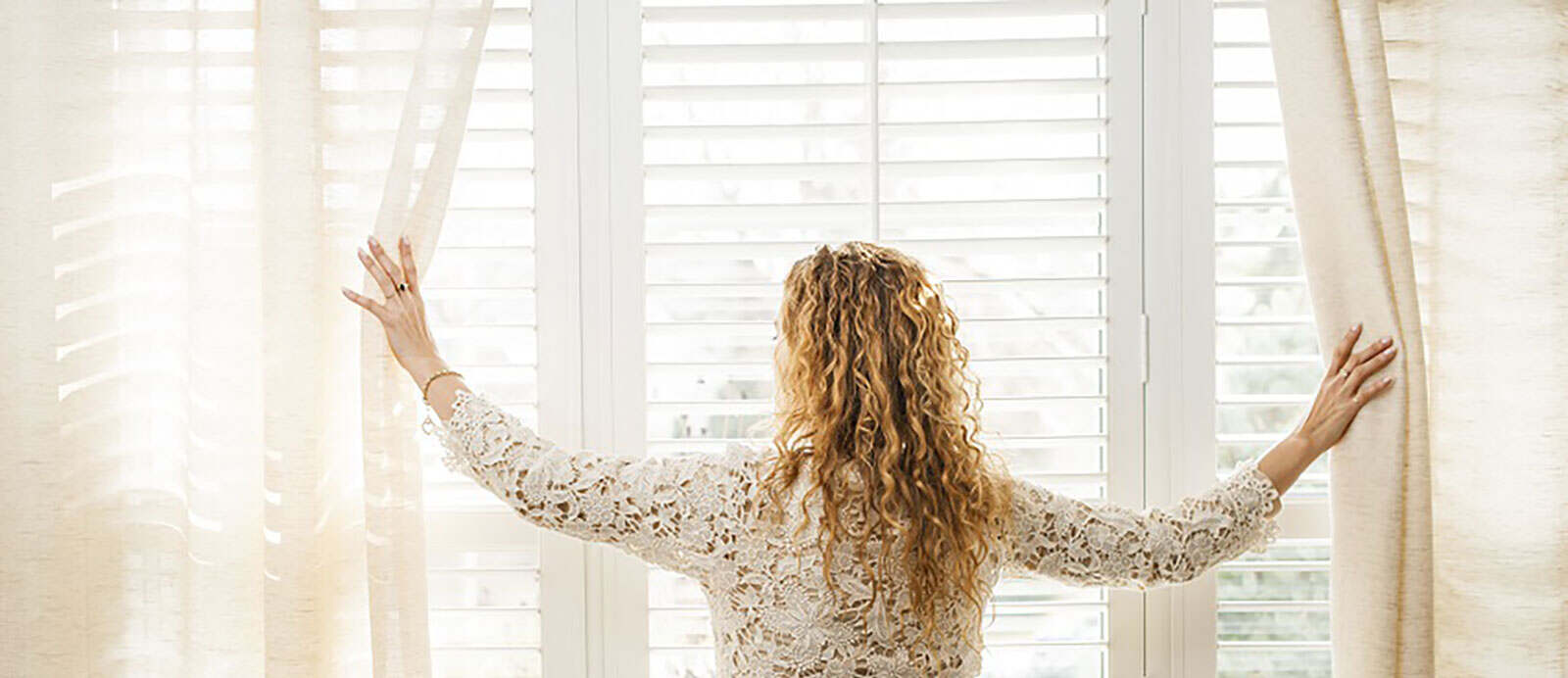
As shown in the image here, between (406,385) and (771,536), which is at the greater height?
(406,385)

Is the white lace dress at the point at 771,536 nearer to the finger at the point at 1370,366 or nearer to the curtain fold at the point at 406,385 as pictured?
the curtain fold at the point at 406,385

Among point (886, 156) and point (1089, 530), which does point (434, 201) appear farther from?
point (1089, 530)

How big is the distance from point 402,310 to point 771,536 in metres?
0.58

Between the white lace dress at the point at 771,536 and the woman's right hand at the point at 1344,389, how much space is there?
0.34 feet

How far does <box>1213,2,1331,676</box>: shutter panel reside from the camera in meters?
1.74

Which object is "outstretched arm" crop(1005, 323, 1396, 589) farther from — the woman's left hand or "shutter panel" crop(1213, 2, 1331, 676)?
the woman's left hand

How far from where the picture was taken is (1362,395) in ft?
5.08

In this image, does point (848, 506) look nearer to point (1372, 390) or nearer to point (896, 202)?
point (896, 202)

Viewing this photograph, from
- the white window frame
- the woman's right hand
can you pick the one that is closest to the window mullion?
the white window frame

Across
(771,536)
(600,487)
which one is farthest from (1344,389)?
(600,487)

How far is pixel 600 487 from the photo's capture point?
1443mm

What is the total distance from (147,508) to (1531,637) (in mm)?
1911

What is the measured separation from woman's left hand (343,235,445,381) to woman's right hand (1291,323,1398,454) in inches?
46.8

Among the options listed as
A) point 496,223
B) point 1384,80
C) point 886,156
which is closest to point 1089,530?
point 886,156
